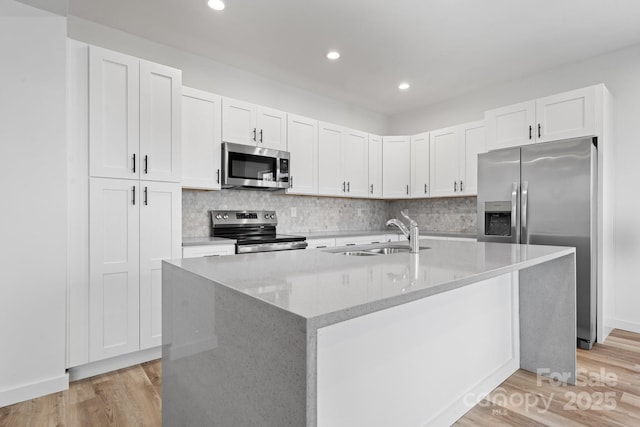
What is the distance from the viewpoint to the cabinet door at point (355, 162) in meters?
4.48

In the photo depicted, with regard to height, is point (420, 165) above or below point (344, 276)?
above

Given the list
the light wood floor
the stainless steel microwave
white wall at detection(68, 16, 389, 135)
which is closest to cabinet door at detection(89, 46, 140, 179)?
white wall at detection(68, 16, 389, 135)

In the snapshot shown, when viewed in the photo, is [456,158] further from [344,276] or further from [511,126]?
[344,276]

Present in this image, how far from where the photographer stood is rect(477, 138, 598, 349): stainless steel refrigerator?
9.62ft

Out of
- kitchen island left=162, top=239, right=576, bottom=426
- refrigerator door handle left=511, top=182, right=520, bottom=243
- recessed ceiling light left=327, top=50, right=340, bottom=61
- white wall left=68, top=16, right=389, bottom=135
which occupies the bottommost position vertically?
kitchen island left=162, top=239, right=576, bottom=426

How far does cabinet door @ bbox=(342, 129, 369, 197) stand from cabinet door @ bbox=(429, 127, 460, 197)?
0.91 meters

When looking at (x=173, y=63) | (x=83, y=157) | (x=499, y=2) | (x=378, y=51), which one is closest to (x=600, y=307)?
(x=499, y=2)

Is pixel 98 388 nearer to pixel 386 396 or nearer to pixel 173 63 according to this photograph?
pixel 386 396

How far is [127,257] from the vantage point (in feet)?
8.28

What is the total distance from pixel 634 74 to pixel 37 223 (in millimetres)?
5263

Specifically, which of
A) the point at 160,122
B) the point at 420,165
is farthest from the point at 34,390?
the point at 420,165

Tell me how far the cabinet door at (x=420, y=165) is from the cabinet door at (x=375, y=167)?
48cm

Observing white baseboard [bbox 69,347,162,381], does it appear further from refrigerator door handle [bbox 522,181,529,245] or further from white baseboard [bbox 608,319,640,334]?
white baseboard [bbox 608,319,640,334]

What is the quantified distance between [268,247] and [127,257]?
1.20 metres
